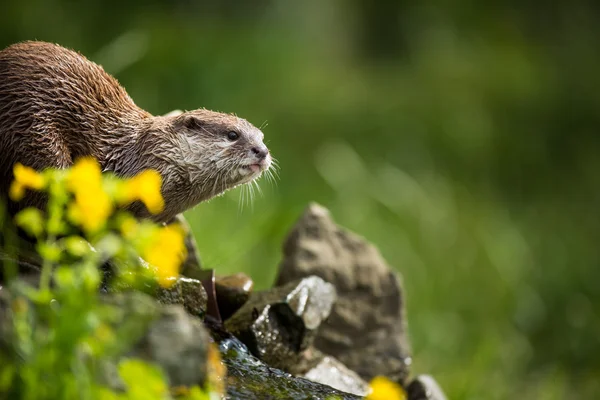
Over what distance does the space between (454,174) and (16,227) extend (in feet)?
21.3

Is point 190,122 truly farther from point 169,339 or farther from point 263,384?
point 169,339

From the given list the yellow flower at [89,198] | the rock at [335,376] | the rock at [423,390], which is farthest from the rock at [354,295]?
the yellow flower at [89,198]

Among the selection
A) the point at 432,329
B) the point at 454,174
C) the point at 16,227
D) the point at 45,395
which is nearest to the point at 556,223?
the point at 454,174

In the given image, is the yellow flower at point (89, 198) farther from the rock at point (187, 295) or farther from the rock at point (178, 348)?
the rock at point (187, 295)

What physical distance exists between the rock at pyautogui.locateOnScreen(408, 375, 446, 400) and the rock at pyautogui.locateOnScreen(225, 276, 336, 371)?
1.75 feet

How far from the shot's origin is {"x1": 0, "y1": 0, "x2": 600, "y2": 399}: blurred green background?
569 cm

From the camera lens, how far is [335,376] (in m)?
3.14

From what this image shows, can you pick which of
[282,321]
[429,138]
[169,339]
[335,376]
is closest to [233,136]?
[282,321]

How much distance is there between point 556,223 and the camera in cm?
845

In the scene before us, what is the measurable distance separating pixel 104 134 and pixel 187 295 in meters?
0.71

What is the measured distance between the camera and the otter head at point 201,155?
2.90 meters

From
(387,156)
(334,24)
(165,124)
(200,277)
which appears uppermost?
(334,24)

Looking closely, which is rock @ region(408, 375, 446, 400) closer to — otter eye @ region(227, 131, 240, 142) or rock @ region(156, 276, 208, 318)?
rock @ region(156, 276, 208, 318)

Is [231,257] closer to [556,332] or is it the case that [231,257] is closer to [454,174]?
[556,332]
